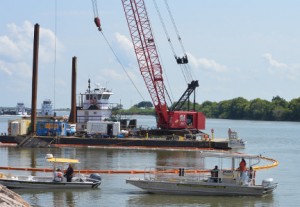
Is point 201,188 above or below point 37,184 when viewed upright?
below

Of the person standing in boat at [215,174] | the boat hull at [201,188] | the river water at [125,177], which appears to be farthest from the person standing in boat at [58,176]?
the person standing in boat at [215,174]

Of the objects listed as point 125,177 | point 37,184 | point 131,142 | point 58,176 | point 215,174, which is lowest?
point 125,177

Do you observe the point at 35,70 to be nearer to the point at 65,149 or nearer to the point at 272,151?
the point at 65,149

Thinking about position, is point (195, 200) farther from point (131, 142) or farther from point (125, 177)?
point (131, 142)

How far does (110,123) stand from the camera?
74938mm

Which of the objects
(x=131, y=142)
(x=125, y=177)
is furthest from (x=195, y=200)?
(x=131, y=142)

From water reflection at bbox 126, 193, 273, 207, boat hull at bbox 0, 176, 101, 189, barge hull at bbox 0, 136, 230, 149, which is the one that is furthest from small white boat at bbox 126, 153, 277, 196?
barge hull at bbox 0, 136, 230, 149

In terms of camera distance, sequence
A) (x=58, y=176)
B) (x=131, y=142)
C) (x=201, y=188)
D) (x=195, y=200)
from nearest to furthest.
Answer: (x=195, y=200), (x=201, y=188), (x=58, y=176), (x=131, y=142)

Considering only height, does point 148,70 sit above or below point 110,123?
above

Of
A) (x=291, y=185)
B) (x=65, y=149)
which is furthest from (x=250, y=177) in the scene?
(x=65, y=149)

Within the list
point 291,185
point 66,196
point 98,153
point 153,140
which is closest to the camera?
point 66,196

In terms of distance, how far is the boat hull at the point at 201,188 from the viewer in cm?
3703

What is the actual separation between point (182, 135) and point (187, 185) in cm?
4338

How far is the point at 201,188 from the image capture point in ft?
122
